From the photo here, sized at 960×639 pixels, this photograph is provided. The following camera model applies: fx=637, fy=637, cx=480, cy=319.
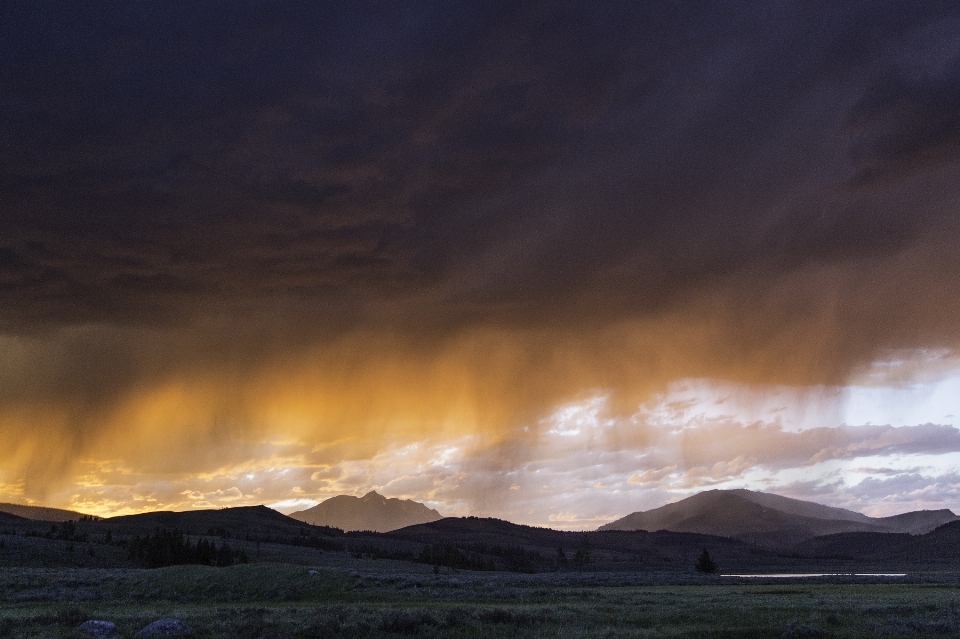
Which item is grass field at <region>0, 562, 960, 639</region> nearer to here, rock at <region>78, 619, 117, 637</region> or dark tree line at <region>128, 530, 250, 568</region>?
rock at <region>78, 619, 117, 637</region>

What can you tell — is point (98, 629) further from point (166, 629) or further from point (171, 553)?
point (171, 553)

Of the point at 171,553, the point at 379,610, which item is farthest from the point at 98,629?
the point at 171,553

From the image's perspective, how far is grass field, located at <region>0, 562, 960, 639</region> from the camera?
29.8 meters

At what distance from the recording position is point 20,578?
182 feet

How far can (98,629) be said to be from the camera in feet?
92.0

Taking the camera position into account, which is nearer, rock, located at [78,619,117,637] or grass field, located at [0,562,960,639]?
rock, located at [78,619,117,637]

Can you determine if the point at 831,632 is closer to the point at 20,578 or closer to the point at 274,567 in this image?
the point at 274,567

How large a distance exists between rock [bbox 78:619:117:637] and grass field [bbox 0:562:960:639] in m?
0.72

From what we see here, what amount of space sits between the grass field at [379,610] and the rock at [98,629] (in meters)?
0.72

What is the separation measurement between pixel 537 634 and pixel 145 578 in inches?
1673

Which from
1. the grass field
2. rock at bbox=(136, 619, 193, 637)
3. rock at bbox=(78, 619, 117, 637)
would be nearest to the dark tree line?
the grass field

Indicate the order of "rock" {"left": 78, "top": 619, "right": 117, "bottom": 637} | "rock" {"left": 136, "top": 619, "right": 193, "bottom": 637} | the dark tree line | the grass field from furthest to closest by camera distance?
the dark tree line, the grass field, "rock" {"left": 136, "top": 619, "right": 193, "bottom": 637}, "rock" {"left": 78, "top": 619, "right": 117, "bottom": 637}

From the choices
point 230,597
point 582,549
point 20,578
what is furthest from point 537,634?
point 582,549

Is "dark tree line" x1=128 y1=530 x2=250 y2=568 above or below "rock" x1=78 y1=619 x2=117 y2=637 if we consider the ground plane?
above
